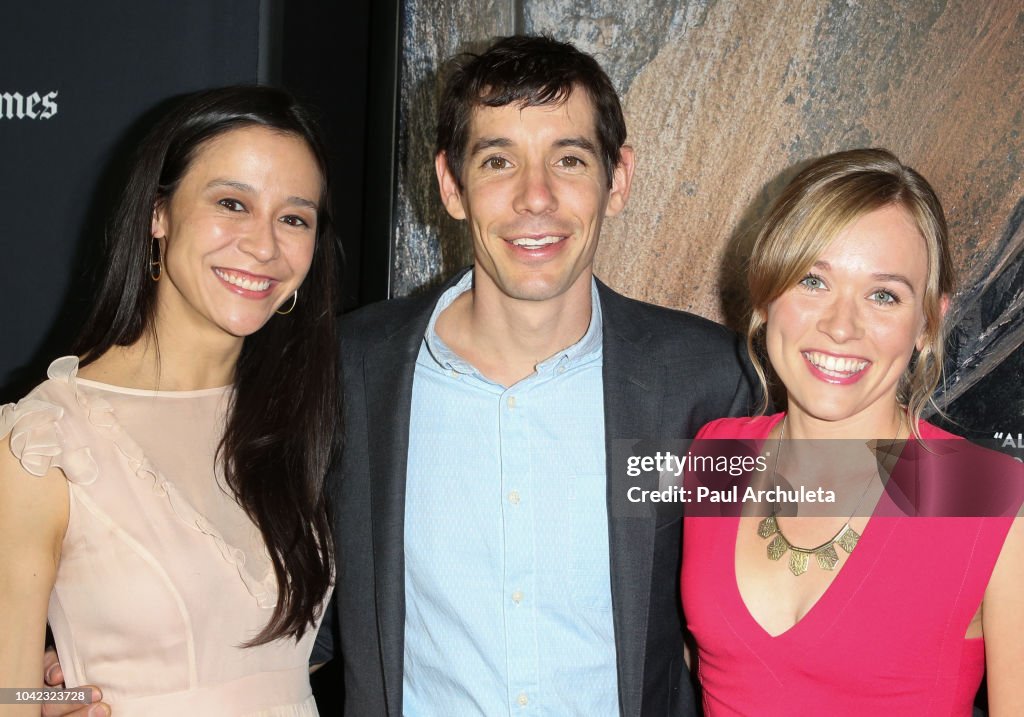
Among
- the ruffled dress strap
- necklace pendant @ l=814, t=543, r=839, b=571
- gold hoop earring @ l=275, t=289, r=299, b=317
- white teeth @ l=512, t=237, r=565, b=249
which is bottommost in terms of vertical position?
necklace pendant @ l=814, t=543, r=839, b=571

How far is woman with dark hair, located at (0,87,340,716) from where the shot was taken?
5.66ft

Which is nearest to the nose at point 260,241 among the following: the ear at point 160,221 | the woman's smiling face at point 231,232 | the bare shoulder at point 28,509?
the woman's smiling face at point 231,232

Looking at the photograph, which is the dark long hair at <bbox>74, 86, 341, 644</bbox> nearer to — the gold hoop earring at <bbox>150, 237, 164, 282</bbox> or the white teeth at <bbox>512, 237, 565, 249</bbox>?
the gold hoop earring at <bbox>150, 237, 164, 282</bbox>

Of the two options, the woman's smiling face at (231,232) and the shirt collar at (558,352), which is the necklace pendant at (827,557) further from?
the woman's smiling face at (231,232)

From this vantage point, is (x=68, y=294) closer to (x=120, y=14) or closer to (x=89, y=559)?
(x=120, y=14)

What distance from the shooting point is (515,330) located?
211 cm

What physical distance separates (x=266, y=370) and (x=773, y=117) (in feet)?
4.24

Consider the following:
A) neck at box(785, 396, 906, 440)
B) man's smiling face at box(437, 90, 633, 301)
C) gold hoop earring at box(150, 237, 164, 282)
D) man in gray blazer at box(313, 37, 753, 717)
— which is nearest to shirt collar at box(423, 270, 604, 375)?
man in gray blazer at box(313, 37, 753, 717)

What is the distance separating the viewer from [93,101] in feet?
8.02

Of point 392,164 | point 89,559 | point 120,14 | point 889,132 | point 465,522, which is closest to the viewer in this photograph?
point 89,559

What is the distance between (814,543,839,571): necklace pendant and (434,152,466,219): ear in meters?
1.05

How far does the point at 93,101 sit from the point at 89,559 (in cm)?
126

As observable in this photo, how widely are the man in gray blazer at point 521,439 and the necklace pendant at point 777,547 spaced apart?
248 millimetres

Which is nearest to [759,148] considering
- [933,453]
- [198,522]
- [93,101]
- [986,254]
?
[986,254]
